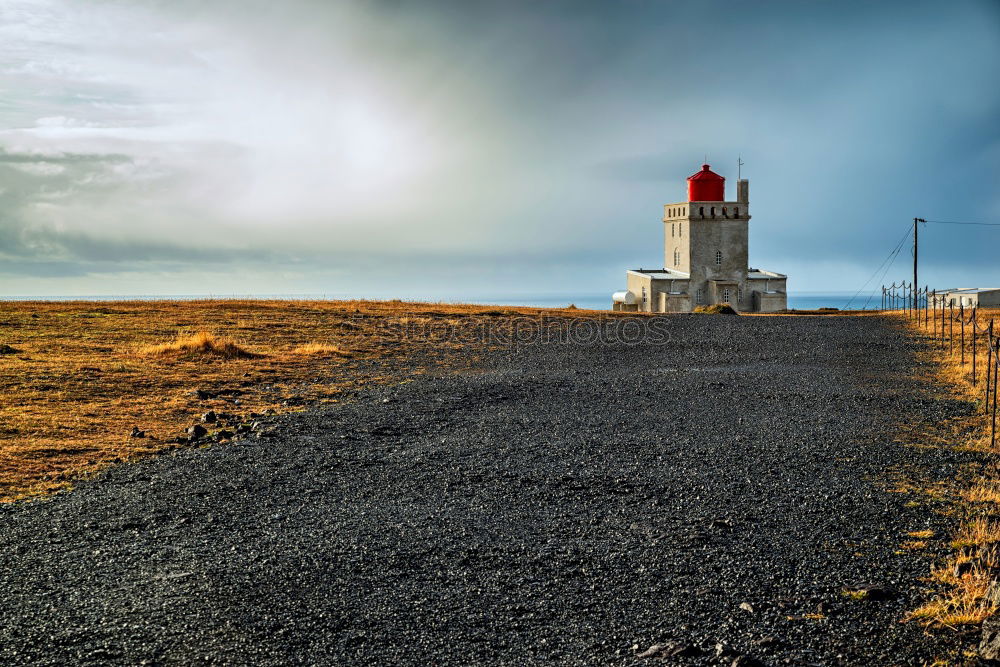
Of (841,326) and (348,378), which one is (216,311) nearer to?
(348,378)

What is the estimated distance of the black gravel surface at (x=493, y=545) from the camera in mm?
4828

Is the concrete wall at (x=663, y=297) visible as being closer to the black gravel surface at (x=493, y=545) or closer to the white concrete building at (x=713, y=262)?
the white concrete building at (x=713, y=262)

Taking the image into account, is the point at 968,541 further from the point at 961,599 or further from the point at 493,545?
the point at 493,545

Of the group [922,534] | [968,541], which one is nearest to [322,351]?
[922,534]

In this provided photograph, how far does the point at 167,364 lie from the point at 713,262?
40.6 m

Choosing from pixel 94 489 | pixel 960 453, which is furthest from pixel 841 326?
pixel 94 489

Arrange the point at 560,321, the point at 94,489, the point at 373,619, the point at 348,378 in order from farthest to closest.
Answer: the point at 560,321
the point at 348,378
the point at 94,489
the point at 373,619

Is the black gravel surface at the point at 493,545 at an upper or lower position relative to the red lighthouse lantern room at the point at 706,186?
lower

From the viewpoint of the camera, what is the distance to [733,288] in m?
50.1

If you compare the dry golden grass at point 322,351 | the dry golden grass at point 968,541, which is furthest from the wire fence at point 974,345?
the dry golden grass at point 322,351

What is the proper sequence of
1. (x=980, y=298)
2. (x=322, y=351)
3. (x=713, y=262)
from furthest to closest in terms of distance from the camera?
(x=713, y=262), (x=980, y=298), (x=322, y=351)

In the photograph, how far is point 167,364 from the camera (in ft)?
55.5

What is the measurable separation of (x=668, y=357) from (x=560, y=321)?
938cm

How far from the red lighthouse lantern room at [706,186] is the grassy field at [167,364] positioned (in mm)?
23887
